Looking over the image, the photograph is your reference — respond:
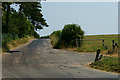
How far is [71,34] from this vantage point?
31.5 m

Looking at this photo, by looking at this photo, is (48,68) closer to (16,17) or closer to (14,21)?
(16,17)

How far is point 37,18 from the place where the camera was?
305 feet

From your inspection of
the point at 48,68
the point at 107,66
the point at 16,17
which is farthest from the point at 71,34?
the point at 48,68

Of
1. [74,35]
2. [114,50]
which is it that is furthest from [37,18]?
[114,50]

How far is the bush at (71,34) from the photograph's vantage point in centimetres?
3132

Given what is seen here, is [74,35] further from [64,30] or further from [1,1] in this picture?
[1,1]

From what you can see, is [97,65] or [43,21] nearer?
[97,65]

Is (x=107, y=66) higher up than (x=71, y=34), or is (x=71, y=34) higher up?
(x=71, y=34)

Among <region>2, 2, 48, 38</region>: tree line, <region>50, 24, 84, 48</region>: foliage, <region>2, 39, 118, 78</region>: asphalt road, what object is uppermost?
<region>2, 2, 48, 38</region>: tree line

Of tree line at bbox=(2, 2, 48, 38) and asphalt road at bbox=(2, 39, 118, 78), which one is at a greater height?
tree line at bbox=(2, 2, 48, 38)

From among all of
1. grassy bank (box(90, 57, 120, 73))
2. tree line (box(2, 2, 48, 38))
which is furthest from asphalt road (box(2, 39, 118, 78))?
tree line (box(2, 2, 48, 38))

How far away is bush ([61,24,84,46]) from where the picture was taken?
31316mm

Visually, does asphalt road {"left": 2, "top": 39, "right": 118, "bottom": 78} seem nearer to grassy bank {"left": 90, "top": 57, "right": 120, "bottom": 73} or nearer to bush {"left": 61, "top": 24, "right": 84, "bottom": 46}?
grassy bank {"left": 90, "top": 57, "right": 120, "bottom": 73}

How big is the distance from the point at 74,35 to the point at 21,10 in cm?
992
